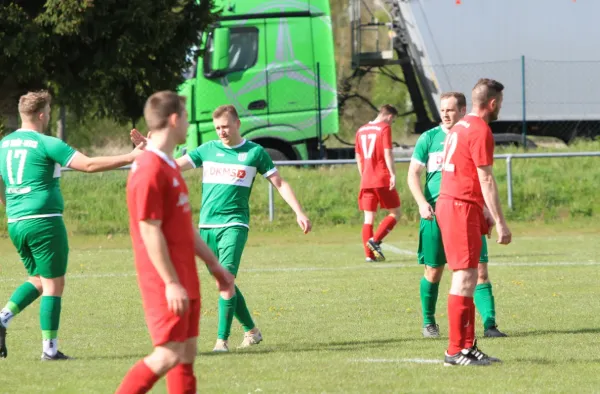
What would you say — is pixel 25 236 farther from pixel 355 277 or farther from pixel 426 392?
pixel 355 277

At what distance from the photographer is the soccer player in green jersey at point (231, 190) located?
8719 mm

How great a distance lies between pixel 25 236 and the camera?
8195 mm

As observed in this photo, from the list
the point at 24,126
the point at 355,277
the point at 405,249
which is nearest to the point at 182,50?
the point at 405,249

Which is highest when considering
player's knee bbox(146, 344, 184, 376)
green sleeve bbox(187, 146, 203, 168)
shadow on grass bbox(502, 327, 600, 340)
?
green sleeve bbox(187, 146, 203, 168)

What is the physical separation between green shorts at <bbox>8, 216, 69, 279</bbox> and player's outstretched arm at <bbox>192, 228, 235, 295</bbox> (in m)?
2.51

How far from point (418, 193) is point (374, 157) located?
7.65m

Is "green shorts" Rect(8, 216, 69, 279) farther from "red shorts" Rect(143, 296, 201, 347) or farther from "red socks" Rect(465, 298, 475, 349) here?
"red shorts" Rect(143, 296, 201, 347)

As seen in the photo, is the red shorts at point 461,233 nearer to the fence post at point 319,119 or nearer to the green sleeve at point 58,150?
the green sleeve at point 58,150

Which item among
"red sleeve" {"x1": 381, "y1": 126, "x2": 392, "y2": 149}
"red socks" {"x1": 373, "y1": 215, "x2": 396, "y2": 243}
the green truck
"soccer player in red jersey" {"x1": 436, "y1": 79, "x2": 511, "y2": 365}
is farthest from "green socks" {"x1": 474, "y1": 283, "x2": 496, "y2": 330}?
the green truck

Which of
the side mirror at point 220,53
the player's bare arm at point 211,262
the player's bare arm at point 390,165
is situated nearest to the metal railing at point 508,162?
the side mirror at point 220,53

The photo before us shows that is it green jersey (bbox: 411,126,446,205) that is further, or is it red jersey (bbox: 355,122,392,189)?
red jersey (bbox: 355,122,392,189)

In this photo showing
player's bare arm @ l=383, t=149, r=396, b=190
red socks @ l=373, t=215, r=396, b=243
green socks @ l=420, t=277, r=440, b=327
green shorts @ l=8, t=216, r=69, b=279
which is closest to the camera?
green shorts @ l=8, t=216, r=69, b=279

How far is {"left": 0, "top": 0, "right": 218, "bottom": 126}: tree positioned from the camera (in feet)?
75.8

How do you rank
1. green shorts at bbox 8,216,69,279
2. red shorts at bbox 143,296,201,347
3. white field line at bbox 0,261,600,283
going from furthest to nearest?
white field line at bbox 0,261,600,283
green shorts at bbox 8,216,69,279
red shorts at bbox 143,296,201,347
